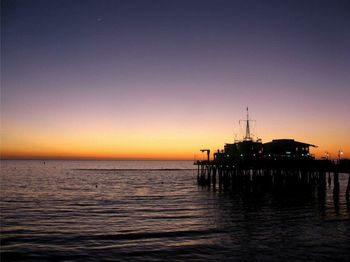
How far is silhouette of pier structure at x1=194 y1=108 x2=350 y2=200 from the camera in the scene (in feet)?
138

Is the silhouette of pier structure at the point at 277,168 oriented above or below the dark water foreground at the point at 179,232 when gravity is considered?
above

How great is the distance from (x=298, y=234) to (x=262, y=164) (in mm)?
27283

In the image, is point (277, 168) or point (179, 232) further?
point (277, 168)

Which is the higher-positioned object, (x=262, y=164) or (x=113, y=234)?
(x=262, y=164)

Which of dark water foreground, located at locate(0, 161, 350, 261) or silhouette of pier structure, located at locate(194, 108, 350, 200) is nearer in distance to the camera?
dark water foreground, located at locate(0, 161, 350, 261)

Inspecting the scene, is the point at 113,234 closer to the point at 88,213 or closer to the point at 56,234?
the point at 56,234

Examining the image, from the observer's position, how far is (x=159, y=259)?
17391 millimetres

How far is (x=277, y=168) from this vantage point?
47.8 meters

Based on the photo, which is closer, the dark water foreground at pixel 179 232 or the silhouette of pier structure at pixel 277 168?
the dark water foreground at pixel 179 232

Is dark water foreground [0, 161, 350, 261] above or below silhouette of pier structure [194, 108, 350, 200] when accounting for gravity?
below

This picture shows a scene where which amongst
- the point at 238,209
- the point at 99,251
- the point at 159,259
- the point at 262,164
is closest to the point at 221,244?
the point at 159,259

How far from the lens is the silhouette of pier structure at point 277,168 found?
42.0 m

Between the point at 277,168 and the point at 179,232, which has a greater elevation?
the point at 277,168

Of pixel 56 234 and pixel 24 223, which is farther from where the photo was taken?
pixel 24 223
